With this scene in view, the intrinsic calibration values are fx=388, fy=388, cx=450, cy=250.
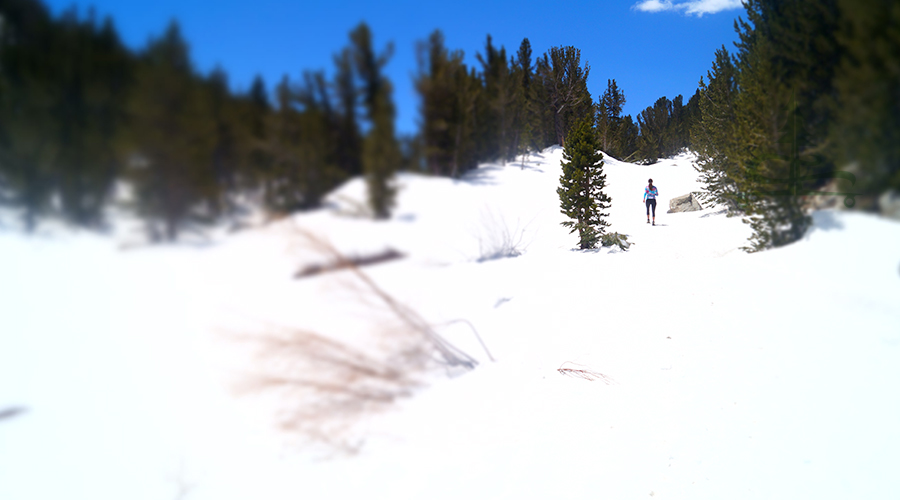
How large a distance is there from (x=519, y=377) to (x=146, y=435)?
1370mm

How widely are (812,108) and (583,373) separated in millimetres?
1646

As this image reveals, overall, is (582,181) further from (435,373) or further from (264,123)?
(264,123)

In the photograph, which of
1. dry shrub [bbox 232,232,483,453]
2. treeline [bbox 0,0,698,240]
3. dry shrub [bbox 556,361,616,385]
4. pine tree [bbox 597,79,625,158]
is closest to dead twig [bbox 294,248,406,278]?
dry shrub [bbox 232,232,483,453]

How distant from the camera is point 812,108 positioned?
0.98 meters

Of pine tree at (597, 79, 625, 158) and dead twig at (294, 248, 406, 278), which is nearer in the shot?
dead twig at (294, 248, 406, 278)

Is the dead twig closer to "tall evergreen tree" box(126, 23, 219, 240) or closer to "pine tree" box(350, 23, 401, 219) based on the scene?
"pine tree" box(350, 23, 401, 219)

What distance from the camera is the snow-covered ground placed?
77 centimetres

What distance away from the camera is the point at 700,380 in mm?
2051

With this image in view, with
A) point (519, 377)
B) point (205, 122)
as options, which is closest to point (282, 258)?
point (205, 122)

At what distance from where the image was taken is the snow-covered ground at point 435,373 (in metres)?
0.77

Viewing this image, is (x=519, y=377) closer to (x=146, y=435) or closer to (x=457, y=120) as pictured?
(x=457, y=120)

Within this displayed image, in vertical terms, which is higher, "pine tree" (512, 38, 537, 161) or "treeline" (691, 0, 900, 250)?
"pine tree" (512, 38, 537, 161)

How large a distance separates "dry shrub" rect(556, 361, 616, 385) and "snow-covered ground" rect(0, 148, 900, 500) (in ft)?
0.13

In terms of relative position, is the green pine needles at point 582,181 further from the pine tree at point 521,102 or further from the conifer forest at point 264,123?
the conifer forest at point 264,123
